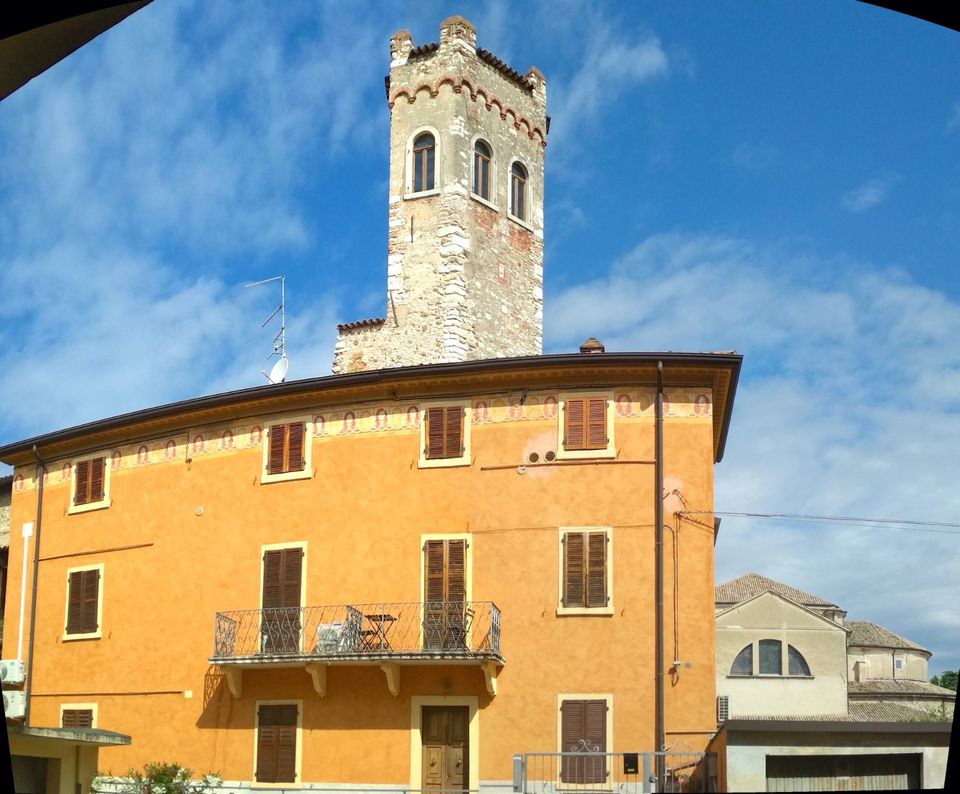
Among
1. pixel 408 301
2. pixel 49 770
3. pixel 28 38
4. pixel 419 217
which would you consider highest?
pixel 419 217

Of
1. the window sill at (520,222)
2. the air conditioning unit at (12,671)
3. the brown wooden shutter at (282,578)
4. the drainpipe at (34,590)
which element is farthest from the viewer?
the window sill at (520,222)

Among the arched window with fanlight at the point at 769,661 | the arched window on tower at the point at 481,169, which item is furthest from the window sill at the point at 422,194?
the arched window with fanlight at the point at 769,661

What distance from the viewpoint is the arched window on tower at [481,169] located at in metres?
34.1

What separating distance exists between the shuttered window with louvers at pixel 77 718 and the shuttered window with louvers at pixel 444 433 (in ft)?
28.9

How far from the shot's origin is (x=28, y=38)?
4.00 meters

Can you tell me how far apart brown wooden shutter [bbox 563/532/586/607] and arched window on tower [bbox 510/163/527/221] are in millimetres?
16262

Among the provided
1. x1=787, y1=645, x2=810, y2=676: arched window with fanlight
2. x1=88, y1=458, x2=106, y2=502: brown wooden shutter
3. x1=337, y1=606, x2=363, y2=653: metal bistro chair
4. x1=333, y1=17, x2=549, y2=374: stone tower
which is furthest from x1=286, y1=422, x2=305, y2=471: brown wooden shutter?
x1=787, y1=645, x2=810, y2=676: arched window with fanlight

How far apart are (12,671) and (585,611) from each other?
1241cm

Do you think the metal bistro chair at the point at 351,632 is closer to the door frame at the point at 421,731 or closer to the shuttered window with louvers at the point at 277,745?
the door frame at the point at 421,731

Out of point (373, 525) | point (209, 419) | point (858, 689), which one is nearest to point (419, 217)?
point (209, 419)

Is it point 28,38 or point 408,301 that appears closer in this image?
point 28,38

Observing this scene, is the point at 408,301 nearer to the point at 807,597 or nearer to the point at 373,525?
the point at 373,525

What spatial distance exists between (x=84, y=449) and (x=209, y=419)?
3.67 m

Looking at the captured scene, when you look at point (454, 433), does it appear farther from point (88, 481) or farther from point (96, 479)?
point (88, 481)
